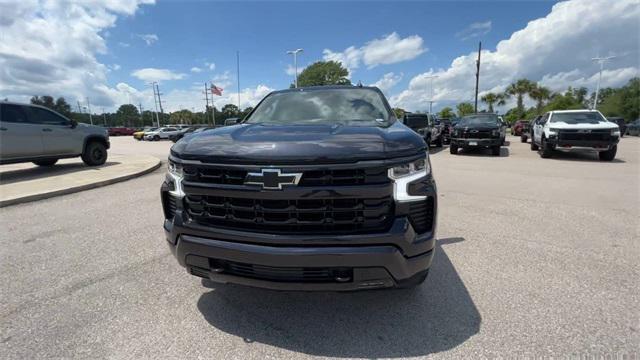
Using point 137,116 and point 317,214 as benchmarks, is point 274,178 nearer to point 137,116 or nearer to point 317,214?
point 317,214

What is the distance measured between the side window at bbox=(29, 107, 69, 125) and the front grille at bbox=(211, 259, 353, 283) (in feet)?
29.6

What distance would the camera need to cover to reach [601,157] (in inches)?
427

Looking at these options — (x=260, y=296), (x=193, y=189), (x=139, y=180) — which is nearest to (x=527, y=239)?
(x=260, y=296)

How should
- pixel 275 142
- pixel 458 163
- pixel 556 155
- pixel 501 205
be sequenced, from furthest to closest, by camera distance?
pixel 556 155 < pixel 458 163 < pixel 501 205 < pixel 275 142

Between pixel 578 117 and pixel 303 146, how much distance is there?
1307 cm

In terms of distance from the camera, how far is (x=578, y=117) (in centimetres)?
1120

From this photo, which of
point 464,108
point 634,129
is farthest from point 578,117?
point 464,108

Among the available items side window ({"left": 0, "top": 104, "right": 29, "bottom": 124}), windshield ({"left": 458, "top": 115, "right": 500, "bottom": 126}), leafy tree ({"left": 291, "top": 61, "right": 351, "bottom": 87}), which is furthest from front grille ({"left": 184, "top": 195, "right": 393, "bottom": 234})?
leafy tree ({"left": 291, "top": 61, "right": 351, "bottom": 87})

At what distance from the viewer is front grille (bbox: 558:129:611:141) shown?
33.2 ft

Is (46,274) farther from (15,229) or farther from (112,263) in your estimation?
(15,229)

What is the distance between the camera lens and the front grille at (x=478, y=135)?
12.7 m

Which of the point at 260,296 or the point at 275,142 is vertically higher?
the point at 275,142

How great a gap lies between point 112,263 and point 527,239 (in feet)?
14.9

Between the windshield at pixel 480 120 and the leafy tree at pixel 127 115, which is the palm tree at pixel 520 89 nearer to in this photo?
the windshield at pixel 480 120
